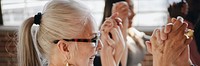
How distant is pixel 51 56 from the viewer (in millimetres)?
1107

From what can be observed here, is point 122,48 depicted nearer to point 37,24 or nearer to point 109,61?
point 109,61

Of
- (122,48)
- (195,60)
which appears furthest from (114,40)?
(195,60)

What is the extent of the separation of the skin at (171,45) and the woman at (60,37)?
21cm

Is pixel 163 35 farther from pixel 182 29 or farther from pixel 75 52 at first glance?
pixel 75 52

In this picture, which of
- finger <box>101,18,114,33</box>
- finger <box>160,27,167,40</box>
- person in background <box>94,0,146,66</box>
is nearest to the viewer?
finger <box>160,27,167,40</box>

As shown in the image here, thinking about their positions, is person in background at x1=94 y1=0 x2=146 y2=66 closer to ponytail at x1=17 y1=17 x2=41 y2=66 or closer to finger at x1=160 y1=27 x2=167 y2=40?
ponytail at x1=17 y1=17 x2=41 y2=66

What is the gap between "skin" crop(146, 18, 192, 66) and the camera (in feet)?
3.03

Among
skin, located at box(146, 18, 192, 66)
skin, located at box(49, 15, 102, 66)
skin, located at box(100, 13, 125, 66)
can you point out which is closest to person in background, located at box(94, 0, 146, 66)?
skin, located at box(100, 13, 125, 66)

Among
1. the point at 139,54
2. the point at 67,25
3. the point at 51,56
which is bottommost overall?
the point at 139,54

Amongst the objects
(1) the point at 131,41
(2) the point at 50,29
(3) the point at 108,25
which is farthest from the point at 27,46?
(1) the point at 131,41

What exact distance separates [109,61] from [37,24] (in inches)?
16.4

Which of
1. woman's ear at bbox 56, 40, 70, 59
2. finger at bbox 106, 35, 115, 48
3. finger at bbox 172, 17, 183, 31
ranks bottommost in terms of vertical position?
finger at bbox 106, 35, 115, 48

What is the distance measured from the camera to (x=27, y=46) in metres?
1.12

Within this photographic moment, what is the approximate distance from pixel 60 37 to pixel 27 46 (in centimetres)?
13
